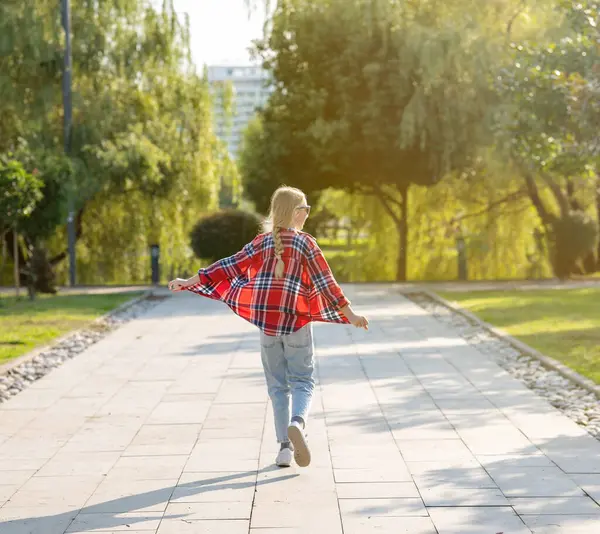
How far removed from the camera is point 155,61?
2636 cm

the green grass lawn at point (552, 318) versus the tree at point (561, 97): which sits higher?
the tree at point (561, 97)

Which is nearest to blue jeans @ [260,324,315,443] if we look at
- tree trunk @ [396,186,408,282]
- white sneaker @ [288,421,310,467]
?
white sneaker @ [288,421,310,467]

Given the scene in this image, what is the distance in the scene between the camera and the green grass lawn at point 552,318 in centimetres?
1209

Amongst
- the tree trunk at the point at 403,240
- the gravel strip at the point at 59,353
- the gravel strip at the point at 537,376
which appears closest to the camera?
the gravel strip at the point at 537,376

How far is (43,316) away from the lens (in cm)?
1766

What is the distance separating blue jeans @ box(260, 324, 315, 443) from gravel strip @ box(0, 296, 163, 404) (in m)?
3.74

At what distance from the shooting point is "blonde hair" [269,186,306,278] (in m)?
6.46

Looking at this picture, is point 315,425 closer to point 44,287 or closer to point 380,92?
point 44,287

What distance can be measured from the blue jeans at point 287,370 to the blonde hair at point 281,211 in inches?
18.1

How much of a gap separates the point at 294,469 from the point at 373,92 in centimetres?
2149

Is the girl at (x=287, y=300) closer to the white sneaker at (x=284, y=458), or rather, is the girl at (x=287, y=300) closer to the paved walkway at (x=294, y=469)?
the white sneaker at (x=284, y=458)

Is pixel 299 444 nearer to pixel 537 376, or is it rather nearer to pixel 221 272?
pixel 221 272

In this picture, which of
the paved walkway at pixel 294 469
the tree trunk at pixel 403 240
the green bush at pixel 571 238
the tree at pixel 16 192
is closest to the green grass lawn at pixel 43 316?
the tree at pixel 16 192

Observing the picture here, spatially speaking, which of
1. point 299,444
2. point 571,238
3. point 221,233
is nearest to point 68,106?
point 221,233
